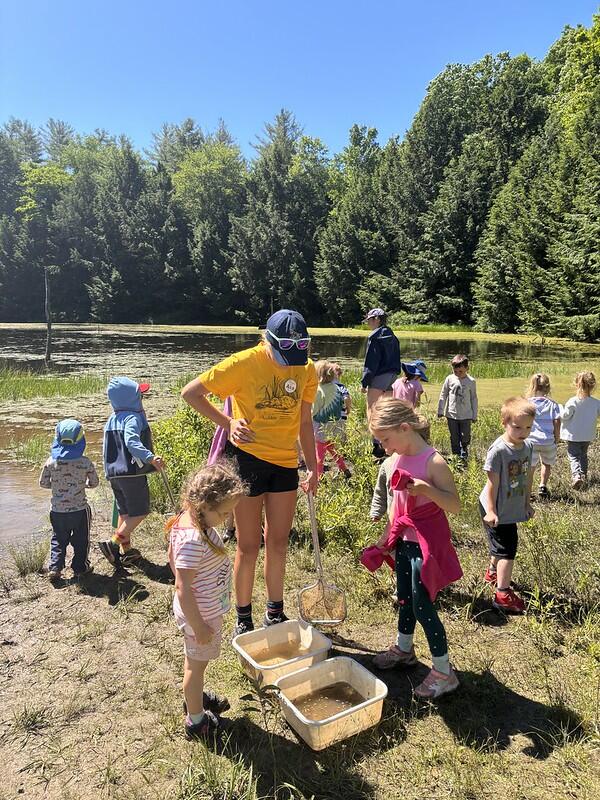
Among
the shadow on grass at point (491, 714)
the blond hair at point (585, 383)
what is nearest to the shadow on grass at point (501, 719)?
the shadow on grass at point (491, 714)

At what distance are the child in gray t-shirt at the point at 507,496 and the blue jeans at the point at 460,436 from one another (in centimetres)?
312

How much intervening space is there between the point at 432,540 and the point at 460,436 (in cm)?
429

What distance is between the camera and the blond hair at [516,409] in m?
3.64

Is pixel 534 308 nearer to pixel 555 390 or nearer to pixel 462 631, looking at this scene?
pixel 555 390

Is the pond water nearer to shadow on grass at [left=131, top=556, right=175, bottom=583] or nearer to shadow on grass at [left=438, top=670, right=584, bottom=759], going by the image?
shadow on grass at [left=131, top=556, right=175, bottom=583]

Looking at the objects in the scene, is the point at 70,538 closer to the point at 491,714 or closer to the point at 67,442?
the point at 67,442

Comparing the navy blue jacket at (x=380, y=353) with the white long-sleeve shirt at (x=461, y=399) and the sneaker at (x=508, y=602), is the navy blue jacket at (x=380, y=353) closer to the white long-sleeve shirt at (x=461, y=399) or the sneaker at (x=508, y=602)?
the white long-sleeve shirt at (x=461, y=399)

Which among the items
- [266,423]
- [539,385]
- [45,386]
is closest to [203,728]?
[266,423]

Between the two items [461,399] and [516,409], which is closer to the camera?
[516,409]

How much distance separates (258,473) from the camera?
10.7ft

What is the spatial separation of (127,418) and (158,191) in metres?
57.5

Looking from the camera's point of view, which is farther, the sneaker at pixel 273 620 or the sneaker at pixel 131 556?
the sneaker at pixel 131 556

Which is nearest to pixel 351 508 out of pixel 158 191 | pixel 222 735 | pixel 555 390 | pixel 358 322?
pixel 222 735

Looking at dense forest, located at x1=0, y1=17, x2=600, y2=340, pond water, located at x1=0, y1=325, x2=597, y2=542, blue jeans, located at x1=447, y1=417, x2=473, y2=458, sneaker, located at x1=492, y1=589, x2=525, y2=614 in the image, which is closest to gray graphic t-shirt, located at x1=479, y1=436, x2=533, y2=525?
sneaker, located at x1=492, y1=589, x2=525, y2=614
